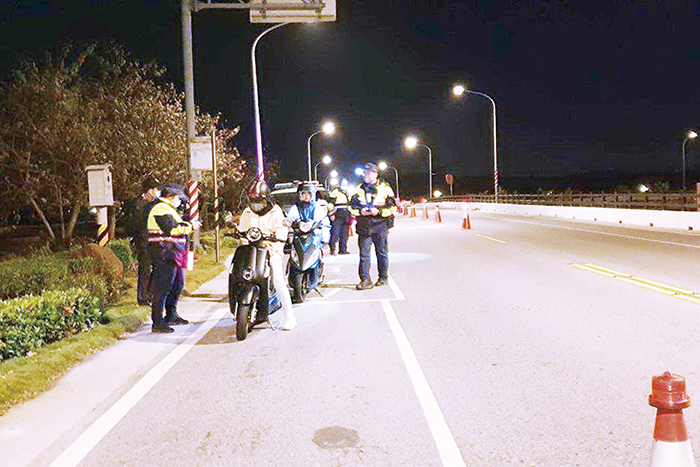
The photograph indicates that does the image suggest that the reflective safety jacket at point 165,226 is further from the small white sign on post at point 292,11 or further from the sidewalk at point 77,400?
the small white sign on post at point 292,11

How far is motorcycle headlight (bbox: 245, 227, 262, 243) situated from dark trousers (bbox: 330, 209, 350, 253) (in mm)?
9543

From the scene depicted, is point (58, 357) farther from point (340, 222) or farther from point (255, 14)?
point (340, 222)

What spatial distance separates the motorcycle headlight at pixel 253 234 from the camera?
7973mm

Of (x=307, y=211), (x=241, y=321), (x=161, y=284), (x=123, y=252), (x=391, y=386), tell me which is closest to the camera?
(x=391, y=386)

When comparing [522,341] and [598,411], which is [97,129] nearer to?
[522,341]

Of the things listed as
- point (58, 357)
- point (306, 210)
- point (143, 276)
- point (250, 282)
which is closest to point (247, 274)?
point (250, 282)

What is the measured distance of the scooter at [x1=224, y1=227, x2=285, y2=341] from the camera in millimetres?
7777

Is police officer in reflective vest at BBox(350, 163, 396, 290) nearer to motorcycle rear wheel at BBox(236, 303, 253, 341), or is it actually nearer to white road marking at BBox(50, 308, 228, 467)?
motorcycle rear wheel at BBox(236, 303, 253, 341)

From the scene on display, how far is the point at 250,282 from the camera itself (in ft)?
25.6

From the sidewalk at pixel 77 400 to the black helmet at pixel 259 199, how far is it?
5.83 feet

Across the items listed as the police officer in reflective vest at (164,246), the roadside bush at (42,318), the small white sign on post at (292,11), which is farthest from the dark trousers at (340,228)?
the roadside bush at (42,318)

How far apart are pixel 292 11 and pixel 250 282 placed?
31.1ft

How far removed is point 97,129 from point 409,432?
17.0 meters


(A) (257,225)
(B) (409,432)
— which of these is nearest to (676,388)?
(B) (409,432)
